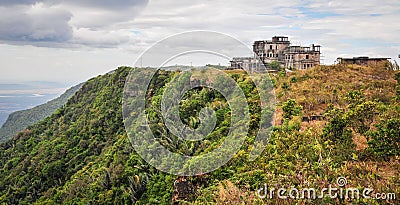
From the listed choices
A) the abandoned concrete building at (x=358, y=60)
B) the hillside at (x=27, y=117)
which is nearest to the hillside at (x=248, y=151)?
the abandoned concrete building at (x=358, y=60)

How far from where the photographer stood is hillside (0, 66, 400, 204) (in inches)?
273

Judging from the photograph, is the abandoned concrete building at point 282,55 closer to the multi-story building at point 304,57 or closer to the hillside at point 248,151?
the multi-story building at point 304,57

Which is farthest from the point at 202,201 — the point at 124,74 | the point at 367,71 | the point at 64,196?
the point at 124,74

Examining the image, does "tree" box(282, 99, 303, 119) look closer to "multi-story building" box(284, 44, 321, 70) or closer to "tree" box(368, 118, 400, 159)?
"tree" box(368, 118, 400, 159)

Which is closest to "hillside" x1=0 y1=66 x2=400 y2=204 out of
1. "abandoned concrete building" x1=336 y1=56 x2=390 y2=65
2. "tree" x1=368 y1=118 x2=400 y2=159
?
"tree" x1=368 y1=118 x2=400 y2=159

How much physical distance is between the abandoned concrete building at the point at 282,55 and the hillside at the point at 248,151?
9.71 feet

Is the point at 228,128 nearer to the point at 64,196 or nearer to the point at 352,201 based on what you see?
the point at 352,201

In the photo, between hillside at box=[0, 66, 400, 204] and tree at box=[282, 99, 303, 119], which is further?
tree at box=[282, 99, 303, 119]

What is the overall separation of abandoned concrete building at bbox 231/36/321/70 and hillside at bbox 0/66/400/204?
296cm

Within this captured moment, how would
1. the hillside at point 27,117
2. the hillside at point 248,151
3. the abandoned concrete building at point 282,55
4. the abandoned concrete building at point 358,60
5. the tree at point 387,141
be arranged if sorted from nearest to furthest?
the hillside at point 248,151
the tree at point 387,141
the abandoned concrete building at point 358,60
the abandoned concrete building at point 282,55
the hillside at point 27,117

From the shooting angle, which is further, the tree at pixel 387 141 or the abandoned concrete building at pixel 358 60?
the abandoned concrete building at pixel 358 60

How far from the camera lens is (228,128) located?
12.9 meters

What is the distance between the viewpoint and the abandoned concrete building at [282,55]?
2238cm

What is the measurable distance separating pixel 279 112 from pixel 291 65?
11.1 metres
